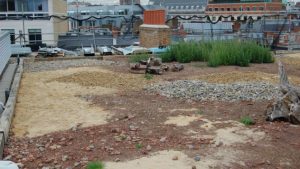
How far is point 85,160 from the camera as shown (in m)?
5.55

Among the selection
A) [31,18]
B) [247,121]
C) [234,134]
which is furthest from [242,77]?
[31,18]

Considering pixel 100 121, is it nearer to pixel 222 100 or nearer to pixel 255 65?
pixel 222 100

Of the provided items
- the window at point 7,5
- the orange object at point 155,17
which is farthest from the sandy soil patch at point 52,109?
the window at point 7,5

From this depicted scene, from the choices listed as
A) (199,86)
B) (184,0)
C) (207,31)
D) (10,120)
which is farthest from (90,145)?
(184,0)

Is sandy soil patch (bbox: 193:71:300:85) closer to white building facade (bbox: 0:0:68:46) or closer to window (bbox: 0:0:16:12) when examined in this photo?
white building facade (bbox: 0:0:68:46)

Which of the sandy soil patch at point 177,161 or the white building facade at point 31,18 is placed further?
the white building facade at point 31,18

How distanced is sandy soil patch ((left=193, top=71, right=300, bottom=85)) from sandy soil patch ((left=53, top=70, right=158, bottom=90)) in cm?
164

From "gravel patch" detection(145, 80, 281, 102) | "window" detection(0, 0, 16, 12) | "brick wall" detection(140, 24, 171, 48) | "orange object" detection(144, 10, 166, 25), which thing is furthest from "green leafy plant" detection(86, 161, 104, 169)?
"window" detection(0, 0, 16, 12)

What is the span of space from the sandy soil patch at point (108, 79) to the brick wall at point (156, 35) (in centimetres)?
687

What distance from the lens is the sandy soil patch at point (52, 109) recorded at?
24.2 ft

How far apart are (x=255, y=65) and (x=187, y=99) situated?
247 inches

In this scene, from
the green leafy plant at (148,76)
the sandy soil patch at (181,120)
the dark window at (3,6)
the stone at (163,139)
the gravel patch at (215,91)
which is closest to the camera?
the stone at (163,139)

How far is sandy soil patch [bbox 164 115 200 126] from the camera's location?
7260mm

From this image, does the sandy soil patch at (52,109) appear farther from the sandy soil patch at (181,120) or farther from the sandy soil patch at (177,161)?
the sandy soil patch at (177,161)
